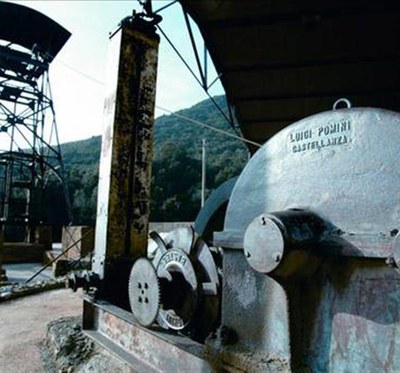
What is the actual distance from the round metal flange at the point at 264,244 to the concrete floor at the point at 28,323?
2.01 meters

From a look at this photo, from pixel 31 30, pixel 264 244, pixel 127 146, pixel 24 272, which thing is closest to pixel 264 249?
pixel 264 244

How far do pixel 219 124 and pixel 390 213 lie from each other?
49798 mm

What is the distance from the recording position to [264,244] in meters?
A: 1.41

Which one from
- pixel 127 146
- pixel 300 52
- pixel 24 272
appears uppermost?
pixel 300 52

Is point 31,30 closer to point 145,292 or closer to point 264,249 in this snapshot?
point 145,292

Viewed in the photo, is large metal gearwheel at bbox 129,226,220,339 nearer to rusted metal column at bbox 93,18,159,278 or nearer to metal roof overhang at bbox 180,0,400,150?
rusted metal column at bbox 93,18,159,278

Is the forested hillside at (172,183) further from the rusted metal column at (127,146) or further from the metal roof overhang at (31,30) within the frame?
the rusted metal column at (127,146)

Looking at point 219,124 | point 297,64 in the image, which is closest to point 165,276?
point 297,64

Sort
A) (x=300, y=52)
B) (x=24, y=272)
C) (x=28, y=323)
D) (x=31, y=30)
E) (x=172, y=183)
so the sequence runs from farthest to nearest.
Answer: (x=172, y=183)
(x=31, y=30)
(x=24, y=272)
(x=300, y=52)
(x=28, y=323)

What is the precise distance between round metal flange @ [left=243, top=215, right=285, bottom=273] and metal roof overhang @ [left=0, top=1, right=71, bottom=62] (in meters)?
20.1

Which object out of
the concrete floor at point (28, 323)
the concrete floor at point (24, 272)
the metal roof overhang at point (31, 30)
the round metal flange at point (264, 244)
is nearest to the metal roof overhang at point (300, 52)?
the round metal flange at point (264, 244)

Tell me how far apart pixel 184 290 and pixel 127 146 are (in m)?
1.37

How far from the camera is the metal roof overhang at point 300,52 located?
4.36 meters

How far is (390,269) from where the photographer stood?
119cm
